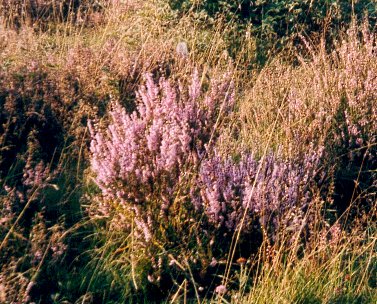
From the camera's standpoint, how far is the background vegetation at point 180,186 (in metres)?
2.76

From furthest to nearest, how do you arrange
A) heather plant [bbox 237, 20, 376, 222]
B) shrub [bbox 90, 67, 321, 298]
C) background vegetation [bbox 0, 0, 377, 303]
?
heather plant [bbox 237, 20, 376, 222] < shrub [bbox 90, 67, 321, 298] < background vegetation [bbox 0, 0, 377, 303]

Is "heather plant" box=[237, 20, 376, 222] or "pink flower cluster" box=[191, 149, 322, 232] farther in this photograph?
"heather plant" box=[237, 20, 376, 222]

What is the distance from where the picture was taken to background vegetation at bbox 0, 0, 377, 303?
276cm

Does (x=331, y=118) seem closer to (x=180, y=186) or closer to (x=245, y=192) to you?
(x=245, y=192)

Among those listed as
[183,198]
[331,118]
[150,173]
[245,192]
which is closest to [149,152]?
[150,173]

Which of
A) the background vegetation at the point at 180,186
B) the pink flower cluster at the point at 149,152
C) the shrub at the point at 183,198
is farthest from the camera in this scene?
the pink flower cluster at the point at 149,152

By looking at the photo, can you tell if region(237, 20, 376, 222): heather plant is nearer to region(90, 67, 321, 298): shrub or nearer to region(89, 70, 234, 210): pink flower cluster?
region(90, 67, 321, 298): shrub

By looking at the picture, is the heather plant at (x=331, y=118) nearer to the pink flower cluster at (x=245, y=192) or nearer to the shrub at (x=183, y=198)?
the pink flower cluster at (x=245, y=192)

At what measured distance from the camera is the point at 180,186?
3059mm

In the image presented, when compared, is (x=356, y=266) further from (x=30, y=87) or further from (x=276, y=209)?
(x=30, y=87)

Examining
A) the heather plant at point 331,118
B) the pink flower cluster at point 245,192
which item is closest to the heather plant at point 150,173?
the pink flower cluster at point 245,192

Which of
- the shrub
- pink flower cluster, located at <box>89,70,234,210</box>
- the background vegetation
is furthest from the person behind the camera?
pink flower cluster, located at <box>89,70,234,210</box>

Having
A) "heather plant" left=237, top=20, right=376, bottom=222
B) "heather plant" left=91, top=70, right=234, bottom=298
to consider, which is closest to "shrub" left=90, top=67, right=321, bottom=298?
"heather plant" left=91, top=70, right=234, bottom=298

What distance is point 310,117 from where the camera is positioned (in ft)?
13.5
